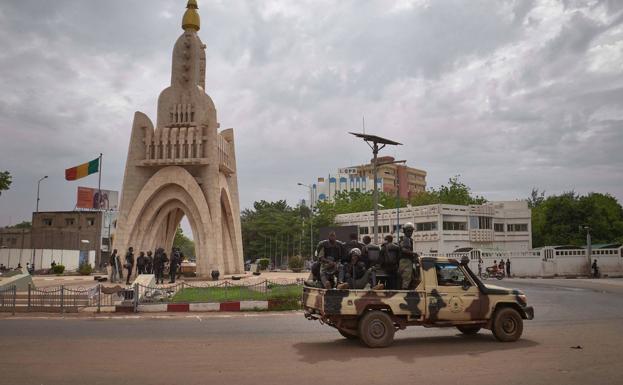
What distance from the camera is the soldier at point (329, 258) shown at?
10227mm

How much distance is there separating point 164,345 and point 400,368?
464 centimetres

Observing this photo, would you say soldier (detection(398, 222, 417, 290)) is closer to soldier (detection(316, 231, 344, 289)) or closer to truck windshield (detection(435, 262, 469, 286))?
truck windshield (detection(435, 262, 469, 286))

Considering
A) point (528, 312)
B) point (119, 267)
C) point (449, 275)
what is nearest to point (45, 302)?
point (449, 275)

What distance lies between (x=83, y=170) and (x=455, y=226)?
3845cm

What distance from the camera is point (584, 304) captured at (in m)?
17.8

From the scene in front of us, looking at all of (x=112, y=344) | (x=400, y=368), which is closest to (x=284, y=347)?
(x=400, y=368)

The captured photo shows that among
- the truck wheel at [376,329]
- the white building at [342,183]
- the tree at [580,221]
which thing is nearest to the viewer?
the truck wheel at [376,329]

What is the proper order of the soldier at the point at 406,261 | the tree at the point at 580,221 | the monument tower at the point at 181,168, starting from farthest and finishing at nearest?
the tree at the point at 580,221, the monument tower at the point at 181,168, the soldier at the point at 406,261

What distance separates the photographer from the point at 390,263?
33.1 feet

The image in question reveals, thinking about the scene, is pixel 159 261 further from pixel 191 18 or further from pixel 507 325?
pixel 507 325

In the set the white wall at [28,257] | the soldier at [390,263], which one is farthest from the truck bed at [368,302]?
the white wall at [28,257]

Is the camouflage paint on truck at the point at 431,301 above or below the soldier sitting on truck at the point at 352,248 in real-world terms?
below

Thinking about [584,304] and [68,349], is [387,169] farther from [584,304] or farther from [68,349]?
[68,349]

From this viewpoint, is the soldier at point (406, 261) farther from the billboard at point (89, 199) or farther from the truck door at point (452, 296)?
the billboard at point (89, 199)
